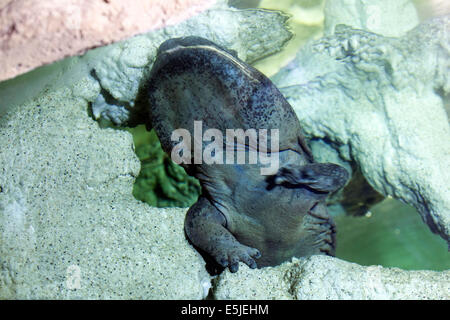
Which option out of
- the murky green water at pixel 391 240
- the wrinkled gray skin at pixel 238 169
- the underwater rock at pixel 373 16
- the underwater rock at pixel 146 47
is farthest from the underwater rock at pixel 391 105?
the murky green water at pixel 391 240

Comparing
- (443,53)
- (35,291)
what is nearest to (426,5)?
(443,53)

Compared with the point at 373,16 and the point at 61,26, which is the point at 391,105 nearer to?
the point at 373,16

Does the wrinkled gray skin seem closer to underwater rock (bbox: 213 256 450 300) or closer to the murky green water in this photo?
underwater rock (bbox: 213 256 450 300)

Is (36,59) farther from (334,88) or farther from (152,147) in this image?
(334,88)

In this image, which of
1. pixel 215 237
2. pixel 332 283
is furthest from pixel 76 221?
pixel 332 283

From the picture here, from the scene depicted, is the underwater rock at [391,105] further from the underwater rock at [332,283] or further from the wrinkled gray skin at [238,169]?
the underwater rock at [332,283]
